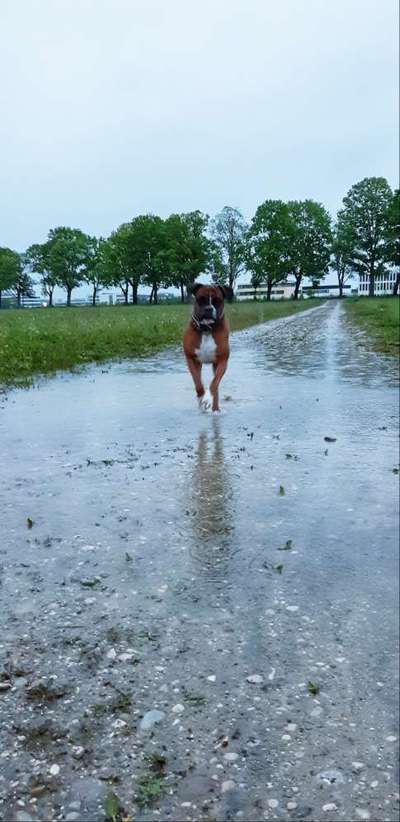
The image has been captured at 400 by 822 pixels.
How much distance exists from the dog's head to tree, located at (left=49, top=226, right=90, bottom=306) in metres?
108

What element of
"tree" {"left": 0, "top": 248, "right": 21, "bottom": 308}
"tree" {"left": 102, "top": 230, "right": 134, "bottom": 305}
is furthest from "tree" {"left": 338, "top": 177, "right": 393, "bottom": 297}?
"tree" {"left": 0, "top": 248, "right": 21, "bottom": 308}

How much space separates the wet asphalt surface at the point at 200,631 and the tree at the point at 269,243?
304ft

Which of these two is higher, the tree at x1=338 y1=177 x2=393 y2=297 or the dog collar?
the tree at x1=338 y1=177 x2=393 y2=297

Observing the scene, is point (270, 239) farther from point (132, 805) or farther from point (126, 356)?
point (132, 805)

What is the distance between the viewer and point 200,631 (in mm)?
3240

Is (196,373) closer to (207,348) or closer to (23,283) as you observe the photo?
(207,348)

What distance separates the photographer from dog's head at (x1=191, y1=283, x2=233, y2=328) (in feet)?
30.0

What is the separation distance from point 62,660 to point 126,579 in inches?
34.2

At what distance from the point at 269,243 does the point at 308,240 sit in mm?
7020

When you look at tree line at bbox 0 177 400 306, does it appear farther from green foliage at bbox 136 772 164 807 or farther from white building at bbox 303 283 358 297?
green foliage at bbox 136 772 164 807

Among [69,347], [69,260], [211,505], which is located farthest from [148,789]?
[69,260]

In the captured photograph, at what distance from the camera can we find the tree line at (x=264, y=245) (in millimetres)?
92750

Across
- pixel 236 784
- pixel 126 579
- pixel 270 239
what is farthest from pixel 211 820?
pixel 270 239

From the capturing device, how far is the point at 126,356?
18.2 m
